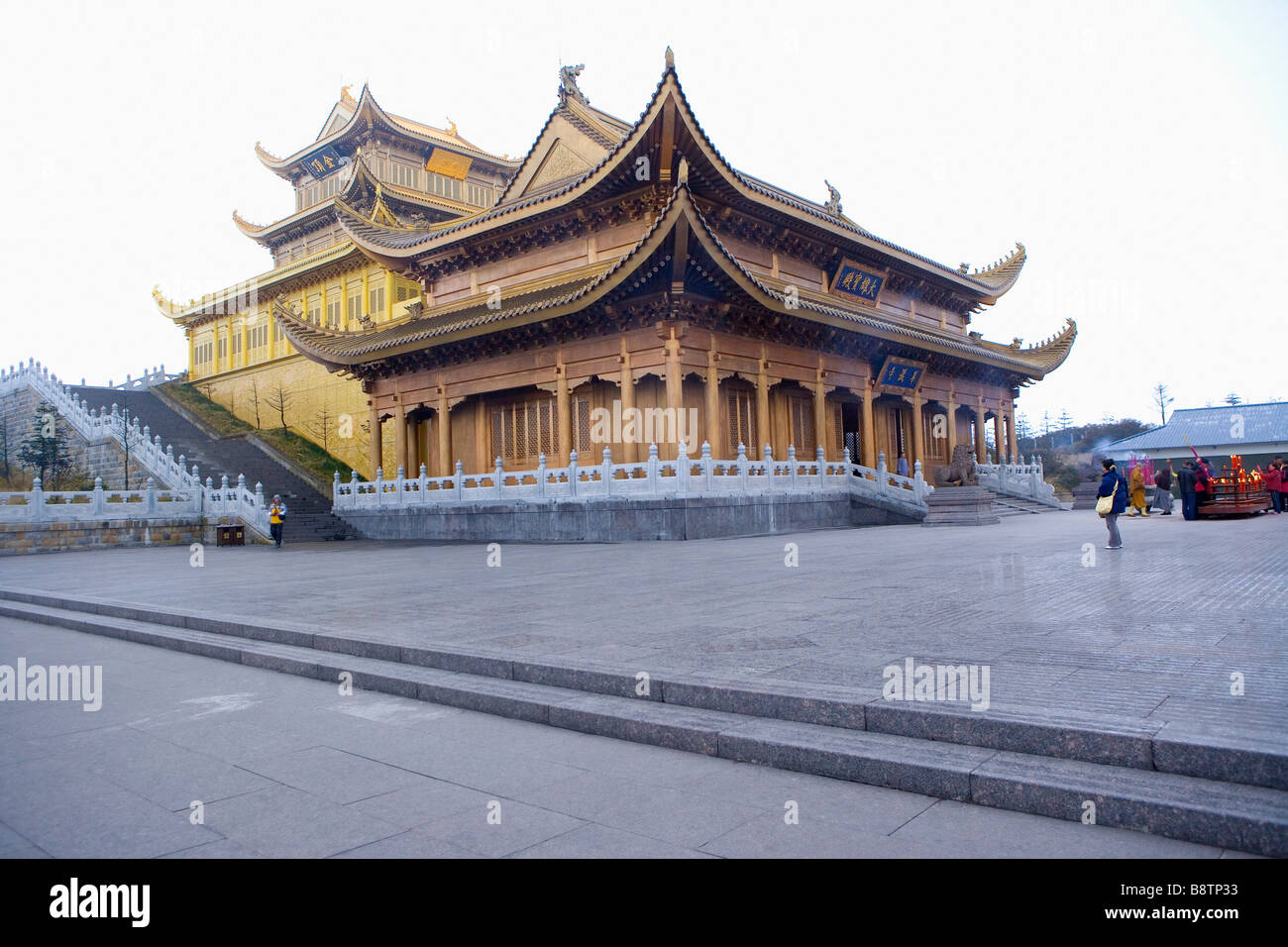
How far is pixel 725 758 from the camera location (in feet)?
12.7

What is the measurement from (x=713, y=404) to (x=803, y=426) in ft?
18.0

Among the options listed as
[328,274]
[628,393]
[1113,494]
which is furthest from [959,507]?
[328,274]

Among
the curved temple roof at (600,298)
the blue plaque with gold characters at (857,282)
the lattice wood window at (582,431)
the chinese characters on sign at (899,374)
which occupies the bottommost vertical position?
the lattice wood window at (582,431)

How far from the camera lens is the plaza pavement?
4031mm

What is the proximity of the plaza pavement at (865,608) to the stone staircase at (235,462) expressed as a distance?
10.2m

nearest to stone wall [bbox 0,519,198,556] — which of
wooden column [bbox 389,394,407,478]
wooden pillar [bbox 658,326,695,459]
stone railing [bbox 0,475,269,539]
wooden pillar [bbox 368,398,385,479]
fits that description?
stone railing [bbox 0,475,269,539]

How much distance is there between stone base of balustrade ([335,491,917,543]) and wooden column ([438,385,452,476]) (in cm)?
178

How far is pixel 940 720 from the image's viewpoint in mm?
3615

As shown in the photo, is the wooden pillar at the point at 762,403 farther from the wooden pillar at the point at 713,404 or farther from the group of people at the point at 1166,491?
the group of people at the point at 1166,491

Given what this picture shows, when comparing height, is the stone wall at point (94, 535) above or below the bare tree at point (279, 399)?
below

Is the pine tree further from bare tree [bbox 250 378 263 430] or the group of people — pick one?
the group of people

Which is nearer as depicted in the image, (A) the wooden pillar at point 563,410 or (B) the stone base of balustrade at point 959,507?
(B) the stone base of balustrade at point 959,507

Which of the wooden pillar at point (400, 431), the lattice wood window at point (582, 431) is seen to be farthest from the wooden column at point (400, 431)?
the lattice wood window at point (582, 431)

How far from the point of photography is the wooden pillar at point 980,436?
3077 centimetres
